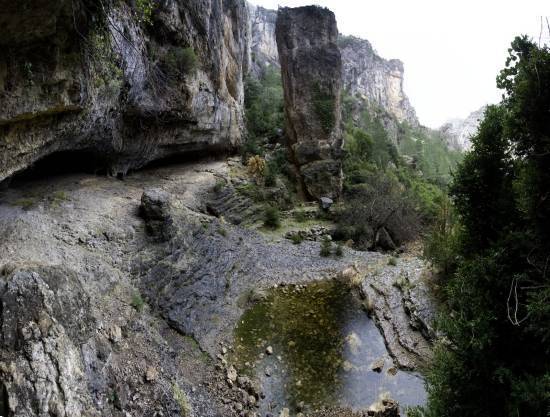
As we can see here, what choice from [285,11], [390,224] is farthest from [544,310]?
[285,11]

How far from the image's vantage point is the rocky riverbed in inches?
226

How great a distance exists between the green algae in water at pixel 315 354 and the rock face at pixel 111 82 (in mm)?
7833

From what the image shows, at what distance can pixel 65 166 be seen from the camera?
47.4ft

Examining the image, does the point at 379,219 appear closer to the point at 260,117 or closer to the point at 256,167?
the point at 256,167

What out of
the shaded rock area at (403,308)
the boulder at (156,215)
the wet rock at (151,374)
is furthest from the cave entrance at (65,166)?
the shaded rock area at (403,308)

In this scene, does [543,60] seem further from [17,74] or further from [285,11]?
[285,11]

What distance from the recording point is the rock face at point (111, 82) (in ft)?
21.6

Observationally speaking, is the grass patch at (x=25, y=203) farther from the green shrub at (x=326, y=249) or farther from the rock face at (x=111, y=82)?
the green shrub at (x=326, y=249)

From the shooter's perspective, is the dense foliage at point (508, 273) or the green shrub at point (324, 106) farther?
the green shrub at point (324, 106)

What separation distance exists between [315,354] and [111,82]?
10008 millimetres

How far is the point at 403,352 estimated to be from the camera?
10.8 m

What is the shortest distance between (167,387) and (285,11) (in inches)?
1134

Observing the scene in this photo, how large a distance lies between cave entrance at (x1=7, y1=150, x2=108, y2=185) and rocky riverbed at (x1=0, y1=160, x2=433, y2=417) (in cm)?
42

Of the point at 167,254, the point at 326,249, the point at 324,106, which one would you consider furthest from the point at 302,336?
the point at 324,106
